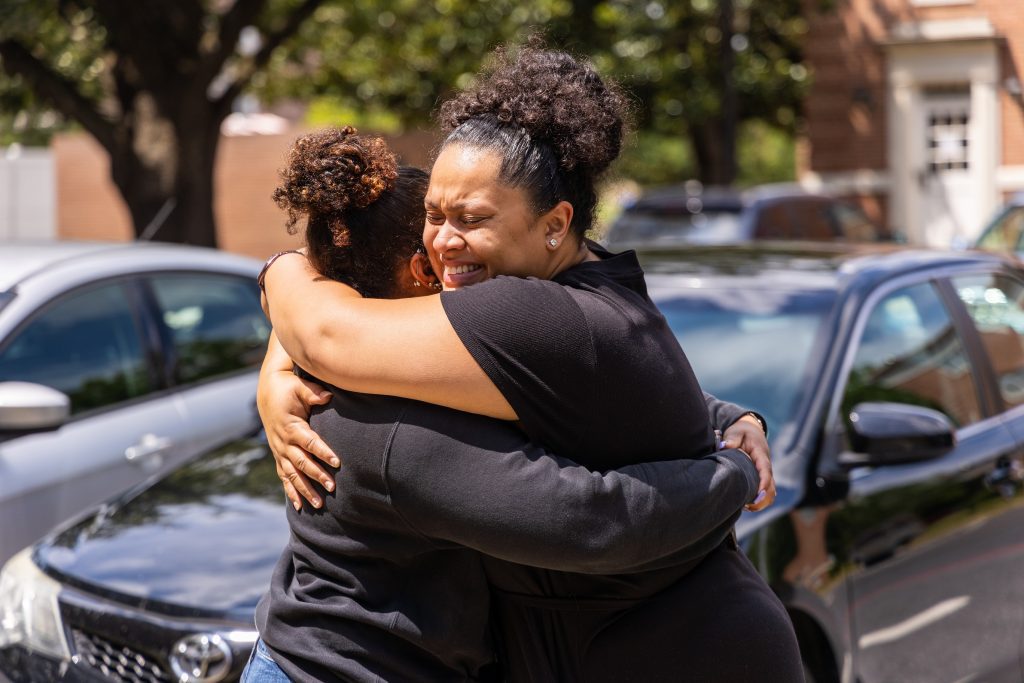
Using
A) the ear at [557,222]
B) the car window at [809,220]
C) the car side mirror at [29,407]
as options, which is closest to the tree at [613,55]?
the car window at [809,220]

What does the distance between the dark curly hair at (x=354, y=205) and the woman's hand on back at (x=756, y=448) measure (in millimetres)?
672

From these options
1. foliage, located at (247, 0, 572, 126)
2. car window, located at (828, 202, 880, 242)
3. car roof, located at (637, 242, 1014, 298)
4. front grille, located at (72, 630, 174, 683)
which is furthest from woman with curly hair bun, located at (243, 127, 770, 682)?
car window, located at (828, 202, 880, 242)

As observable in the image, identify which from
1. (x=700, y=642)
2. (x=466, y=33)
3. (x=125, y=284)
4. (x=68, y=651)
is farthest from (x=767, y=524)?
(x=466, y=33)

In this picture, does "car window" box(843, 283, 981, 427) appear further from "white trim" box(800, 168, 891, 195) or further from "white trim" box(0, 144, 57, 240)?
"white trim" box(800, 168, 891, 195)

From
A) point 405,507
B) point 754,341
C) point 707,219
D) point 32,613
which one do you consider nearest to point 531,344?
point 405,507

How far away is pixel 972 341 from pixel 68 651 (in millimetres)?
2954

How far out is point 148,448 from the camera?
15.6 feet

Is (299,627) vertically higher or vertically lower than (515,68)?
lower

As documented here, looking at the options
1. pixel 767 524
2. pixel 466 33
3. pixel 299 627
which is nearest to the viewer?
pixel 299 627

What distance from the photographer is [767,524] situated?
329 cm

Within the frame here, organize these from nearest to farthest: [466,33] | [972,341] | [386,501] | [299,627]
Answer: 1. [386,501]
2. [299,627]
3. [972,341]
4. [466,33]

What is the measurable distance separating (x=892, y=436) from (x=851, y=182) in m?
20.4

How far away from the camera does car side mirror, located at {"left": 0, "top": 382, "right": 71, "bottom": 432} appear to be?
4.18 meters

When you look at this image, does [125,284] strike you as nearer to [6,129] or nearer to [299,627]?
[299,627]
